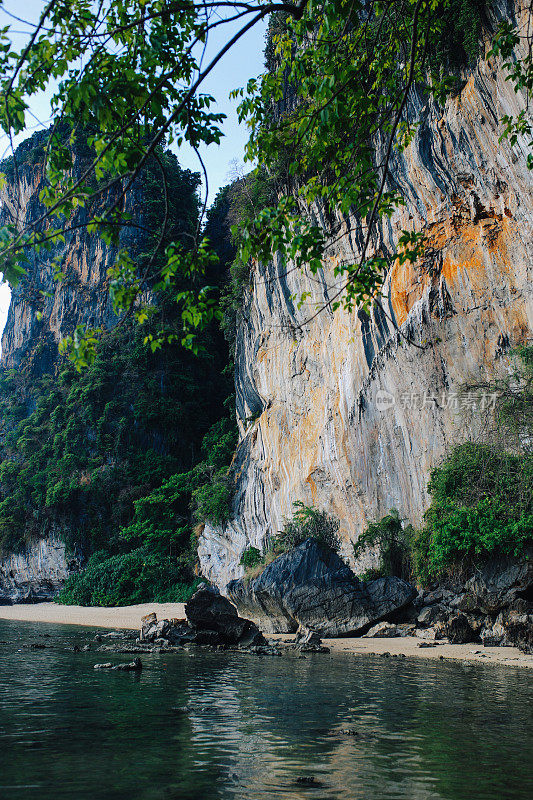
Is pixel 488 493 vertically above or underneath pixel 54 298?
underneath

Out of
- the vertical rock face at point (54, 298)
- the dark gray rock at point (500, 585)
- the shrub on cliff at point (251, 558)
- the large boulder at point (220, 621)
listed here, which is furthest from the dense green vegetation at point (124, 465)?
the dark gray rock at point (500, 585)

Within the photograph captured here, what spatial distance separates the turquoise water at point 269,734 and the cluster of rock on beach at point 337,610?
2.53 metres

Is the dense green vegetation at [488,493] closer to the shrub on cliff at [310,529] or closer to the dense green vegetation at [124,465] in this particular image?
the shrub on cliff at [310,529]

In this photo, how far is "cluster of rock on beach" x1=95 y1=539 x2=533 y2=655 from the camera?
10.8 meters

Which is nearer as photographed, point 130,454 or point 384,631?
point 384,631

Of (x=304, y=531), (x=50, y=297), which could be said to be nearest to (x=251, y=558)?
(x=304, y=531)

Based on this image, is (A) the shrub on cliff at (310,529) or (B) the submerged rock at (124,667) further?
(A) the shrub on cliff at (310,529)

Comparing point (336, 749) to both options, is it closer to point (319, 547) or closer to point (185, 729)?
point (185, 729)

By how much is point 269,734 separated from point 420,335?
447 inches

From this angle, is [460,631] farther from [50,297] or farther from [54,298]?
[50,297]

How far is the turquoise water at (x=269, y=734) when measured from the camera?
142 inches

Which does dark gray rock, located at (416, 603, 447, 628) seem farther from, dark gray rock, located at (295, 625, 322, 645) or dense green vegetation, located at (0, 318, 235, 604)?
dense green vegetation, located at (0, 318, 235, 604)

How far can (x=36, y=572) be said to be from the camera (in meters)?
29.9

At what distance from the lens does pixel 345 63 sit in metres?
4.55
